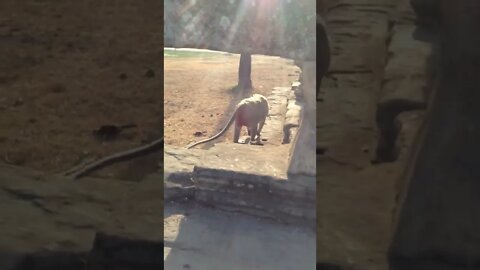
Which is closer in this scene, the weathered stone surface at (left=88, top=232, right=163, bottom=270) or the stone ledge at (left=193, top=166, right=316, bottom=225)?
the weathered stone surface at (left=88, top=232, right=163, bottom=270)

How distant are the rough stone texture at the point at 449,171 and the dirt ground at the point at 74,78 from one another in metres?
0.57

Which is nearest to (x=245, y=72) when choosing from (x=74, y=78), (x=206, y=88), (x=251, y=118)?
(x=206, y=88)

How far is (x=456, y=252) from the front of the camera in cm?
130

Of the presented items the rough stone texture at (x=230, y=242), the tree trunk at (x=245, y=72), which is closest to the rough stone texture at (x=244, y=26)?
the rough stone texture at (x=230, y=242)

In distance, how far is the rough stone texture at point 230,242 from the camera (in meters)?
3.95

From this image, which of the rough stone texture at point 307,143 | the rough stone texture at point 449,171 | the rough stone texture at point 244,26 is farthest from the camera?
the rough stone texture at point 307,143

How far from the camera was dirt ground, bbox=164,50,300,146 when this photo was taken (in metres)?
6.99

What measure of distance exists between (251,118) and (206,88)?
153 centimetres

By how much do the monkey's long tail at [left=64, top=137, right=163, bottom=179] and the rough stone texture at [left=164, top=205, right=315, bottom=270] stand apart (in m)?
2.49

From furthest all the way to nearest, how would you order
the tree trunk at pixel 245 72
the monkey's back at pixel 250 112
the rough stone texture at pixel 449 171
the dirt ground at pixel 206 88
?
the tree trunk at pixel 245 72 < the dirt ground at pixel 206 88 < the monkey's back at pixel 250 112 < the rough stone texture at pixel 449 171

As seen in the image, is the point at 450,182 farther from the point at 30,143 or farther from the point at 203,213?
the point at 203,213

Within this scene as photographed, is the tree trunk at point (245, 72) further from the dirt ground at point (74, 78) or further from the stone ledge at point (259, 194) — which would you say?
the dirt ground at point (74, 78)

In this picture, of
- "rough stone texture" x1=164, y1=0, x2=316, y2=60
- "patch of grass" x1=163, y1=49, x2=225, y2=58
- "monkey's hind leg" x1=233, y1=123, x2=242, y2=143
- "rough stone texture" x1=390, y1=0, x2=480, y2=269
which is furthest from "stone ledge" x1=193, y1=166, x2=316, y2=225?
"rough stone texture" x1=390, y1=0, x2=480, y2=269

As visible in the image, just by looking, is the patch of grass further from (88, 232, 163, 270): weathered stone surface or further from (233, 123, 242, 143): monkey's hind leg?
(88, 232, 163, 270): weathered stone surface
